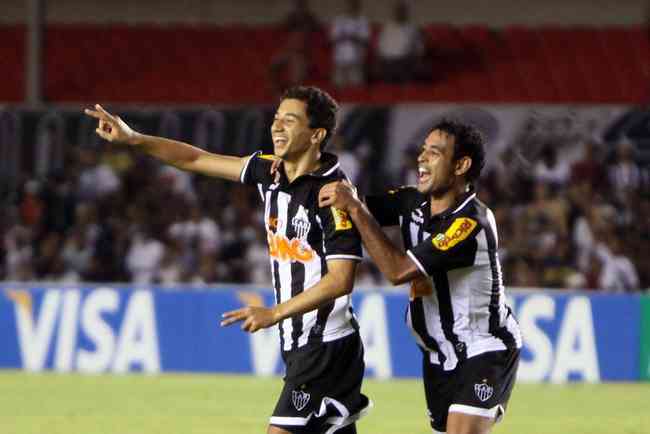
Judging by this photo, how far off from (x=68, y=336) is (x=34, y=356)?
15.1 inches

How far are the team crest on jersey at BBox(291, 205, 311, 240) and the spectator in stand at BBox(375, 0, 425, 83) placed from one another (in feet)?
39.6

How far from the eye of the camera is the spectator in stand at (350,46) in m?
18.1

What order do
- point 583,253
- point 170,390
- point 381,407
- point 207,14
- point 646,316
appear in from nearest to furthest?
point 381,407, point 170,390, point 646,316, point 583,253, point 207,14

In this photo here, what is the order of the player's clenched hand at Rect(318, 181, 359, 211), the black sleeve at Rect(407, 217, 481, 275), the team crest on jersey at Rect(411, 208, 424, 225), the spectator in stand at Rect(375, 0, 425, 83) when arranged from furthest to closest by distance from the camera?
the spectator in stand at Rect(375, 0, 425, 83), the team crest on jersey at Rect(411, 208, 424, 225), the black sleeve at Rect(407, 217, 481, 275), the player's clenched hand at Rect(318, 181, 359, 211)

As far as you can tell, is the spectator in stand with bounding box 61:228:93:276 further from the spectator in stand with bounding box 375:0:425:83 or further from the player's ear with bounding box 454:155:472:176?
the player's ear with bounding box 454:155:472:176

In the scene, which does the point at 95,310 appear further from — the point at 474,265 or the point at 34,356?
the point at 474,265

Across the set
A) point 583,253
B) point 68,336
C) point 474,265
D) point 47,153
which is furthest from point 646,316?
point 47,153

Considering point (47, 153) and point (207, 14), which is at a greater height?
point (207, 14)

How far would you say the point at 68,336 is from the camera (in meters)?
13.1

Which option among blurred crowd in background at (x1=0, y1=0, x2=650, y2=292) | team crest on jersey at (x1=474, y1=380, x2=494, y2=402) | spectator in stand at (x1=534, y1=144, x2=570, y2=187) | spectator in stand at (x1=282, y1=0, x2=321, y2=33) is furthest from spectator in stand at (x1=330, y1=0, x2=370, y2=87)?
team crest on jersey at (x1=474, y1=380, x2=494, y2=402)

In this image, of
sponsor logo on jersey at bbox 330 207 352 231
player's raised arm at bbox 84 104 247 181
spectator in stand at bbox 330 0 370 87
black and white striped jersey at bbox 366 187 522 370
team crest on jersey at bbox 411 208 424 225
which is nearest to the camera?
sponsor logo on jersey at bbox 330 207 352 231

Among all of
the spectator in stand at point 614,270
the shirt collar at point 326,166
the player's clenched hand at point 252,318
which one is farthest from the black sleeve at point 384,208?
the spectator in stand at point 614,270

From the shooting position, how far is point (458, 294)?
19.8ft

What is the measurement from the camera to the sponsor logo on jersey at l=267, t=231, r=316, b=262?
5.91 m
